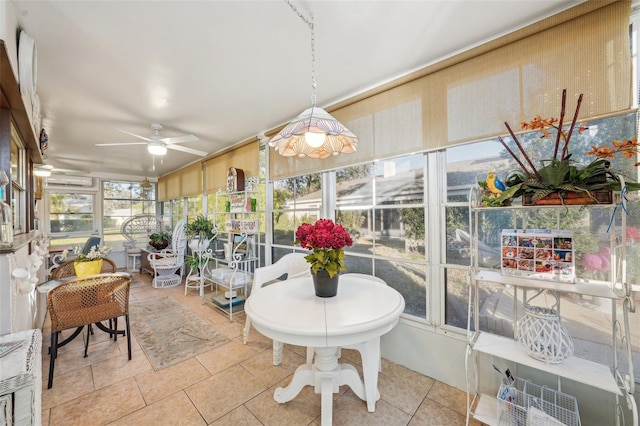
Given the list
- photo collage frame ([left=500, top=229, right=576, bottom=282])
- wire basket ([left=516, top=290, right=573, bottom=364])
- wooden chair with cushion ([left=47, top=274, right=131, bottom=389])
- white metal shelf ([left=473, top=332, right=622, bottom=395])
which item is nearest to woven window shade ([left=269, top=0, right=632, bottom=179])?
photo collage frame ([left=500, top=229, right=576, bottom=282])

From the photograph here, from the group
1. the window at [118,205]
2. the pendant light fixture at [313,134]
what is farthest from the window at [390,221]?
the window at [118,205]

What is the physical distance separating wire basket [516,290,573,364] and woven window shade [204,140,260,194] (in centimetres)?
333

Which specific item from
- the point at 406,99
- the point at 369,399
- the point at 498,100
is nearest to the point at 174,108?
the point at 406,99

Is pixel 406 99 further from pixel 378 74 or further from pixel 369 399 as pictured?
pixel 369 399

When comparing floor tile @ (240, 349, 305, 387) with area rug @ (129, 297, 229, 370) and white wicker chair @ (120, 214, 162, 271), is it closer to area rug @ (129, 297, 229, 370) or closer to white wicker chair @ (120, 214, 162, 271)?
area rug @ (129, 297, 229, 370)

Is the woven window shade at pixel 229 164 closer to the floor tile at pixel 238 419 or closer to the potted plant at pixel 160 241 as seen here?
the potted plant at pixel 160 241

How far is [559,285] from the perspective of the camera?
4.32 feet

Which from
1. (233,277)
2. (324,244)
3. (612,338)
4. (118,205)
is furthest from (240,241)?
(118,205)

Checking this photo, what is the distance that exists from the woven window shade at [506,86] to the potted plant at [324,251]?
1053 millimetres

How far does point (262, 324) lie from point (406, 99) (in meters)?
2.06

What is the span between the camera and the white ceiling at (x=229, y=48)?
1.46 metres

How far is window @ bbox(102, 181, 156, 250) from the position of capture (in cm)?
641

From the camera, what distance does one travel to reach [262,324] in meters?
1.28

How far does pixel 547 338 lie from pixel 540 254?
442 mm
